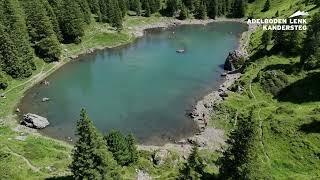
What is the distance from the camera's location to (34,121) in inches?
4365

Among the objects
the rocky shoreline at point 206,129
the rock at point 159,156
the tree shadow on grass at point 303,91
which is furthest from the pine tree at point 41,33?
the tree shadow on grass at point 303,91

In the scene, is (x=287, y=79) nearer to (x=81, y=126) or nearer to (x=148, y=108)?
(x=148, y=108)

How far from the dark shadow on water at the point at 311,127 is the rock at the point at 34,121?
2519 inches

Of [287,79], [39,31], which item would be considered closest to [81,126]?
[287,79]

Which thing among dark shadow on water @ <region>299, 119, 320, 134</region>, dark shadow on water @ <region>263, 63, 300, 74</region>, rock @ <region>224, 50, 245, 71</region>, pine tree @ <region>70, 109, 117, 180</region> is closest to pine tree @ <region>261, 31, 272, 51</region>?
rock @ <region>224, 50, 245, 71</region>

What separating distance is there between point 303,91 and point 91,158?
6867cm

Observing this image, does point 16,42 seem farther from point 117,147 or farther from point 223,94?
point 117,147

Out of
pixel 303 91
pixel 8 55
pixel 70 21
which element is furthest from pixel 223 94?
pixel 70 21

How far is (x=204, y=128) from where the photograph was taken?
363 feet

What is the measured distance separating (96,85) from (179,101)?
107 feet

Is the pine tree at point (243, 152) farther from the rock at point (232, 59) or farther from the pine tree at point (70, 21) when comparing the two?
the pine tree at point (70, 21)

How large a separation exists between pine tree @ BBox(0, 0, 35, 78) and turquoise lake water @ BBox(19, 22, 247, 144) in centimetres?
846

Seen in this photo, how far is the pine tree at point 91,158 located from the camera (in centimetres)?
6869

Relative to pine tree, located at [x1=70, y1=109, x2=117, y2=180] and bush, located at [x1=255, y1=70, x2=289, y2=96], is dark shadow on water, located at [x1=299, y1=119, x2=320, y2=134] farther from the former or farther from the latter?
pine tree, located at [x1=70, y1=109, x2=117, y2=180]
